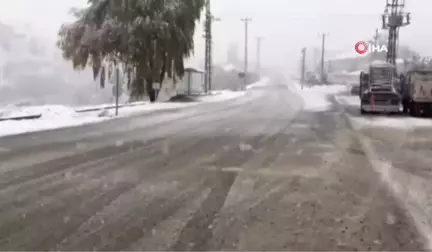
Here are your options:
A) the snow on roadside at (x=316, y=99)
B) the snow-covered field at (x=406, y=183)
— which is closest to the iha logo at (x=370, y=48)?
the snow on roadside at (x=316, y=99)

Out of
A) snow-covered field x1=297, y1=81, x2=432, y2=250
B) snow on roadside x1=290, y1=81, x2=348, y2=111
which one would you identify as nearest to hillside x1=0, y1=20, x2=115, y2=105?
snow on roadside x1=290, y1=81, x2=348, y2=111

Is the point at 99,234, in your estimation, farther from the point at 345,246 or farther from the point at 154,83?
the point at 154,83

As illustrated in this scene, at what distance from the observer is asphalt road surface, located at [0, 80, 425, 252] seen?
5.62 meters

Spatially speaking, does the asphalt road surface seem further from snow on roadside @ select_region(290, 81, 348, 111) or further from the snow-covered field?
snow on roadside @ select_region(290, 81, 348, 111)

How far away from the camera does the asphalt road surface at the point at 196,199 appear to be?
18.4ft

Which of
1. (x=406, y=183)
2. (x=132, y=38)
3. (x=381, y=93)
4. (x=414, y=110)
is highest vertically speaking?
(x=132, y=38)

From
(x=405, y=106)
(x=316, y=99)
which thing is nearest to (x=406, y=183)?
(x=405, y=106)

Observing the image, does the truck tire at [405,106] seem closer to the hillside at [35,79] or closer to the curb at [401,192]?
the curb at [401,192]

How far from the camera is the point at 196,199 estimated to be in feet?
24.8

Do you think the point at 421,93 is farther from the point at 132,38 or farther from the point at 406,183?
the point at 406,183

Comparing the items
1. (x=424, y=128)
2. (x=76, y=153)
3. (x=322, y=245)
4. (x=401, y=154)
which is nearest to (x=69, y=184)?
(x=76, y=153)

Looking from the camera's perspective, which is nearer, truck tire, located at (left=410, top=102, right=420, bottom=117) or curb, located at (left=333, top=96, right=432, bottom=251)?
curb, located at (left=333, top=96, right=432, bottom=251)

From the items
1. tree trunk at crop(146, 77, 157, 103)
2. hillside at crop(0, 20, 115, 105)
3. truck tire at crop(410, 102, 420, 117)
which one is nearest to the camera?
truck tire at crop(410, 102, 420, 117)

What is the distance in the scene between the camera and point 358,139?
15797 millimetres
